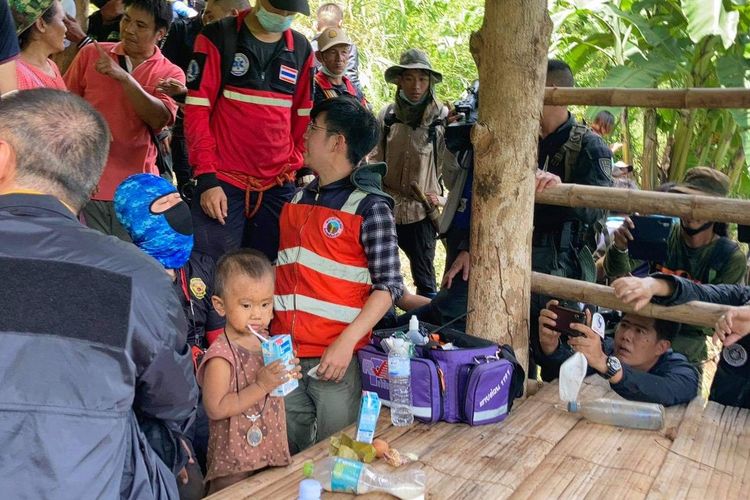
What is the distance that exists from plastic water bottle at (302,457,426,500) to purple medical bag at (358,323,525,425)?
1.67 feet

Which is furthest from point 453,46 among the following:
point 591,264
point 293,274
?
point 293,274

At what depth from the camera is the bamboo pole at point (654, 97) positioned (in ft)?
10.3

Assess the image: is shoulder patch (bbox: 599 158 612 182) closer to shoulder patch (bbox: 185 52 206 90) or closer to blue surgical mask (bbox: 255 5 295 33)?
blue surgical mask (bbox: 255 5 295 33)

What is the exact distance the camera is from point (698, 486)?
2.59 m

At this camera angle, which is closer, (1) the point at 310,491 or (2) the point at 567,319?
(1) the point at 310,491

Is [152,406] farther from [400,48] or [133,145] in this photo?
[400,48]

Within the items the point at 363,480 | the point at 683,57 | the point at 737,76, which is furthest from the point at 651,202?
the point at 683,57

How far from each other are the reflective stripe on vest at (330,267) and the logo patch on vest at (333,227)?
102 mm

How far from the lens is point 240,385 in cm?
258

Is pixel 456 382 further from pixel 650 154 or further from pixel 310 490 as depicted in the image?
pixel 650 154

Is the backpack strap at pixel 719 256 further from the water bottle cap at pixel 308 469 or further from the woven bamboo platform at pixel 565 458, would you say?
the water bottle cap at pixel 308 469

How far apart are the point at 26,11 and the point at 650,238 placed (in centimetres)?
321

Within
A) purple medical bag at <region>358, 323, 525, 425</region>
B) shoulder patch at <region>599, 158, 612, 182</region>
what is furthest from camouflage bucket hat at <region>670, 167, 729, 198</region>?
purple medical bag at <region>358, 323, 525, 425</region>

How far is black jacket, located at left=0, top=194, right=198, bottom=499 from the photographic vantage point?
1488mm
